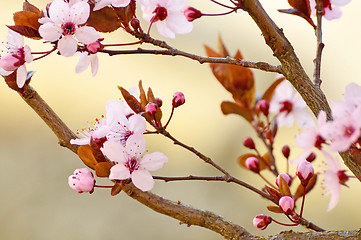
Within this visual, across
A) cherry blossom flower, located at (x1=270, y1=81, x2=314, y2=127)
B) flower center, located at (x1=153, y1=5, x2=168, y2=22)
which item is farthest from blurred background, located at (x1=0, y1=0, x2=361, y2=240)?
flower center, located at (x1=153, y1=5, x2=168, y2=22)

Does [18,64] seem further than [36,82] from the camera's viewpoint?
No

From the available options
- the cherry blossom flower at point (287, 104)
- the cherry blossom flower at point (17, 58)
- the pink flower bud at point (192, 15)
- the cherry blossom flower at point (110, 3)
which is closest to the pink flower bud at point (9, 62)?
the cherry blossom flower at point (17, 58)

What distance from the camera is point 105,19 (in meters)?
0.52

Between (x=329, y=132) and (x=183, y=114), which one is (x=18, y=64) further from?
(x=183, y=114)

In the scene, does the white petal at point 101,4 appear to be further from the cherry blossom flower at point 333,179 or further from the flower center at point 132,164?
the cherry blossom flower at point 333,179

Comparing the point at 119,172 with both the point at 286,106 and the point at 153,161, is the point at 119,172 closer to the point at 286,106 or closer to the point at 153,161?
the point at 153,161

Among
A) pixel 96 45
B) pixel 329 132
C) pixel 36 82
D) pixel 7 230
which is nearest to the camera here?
pixel 329 132

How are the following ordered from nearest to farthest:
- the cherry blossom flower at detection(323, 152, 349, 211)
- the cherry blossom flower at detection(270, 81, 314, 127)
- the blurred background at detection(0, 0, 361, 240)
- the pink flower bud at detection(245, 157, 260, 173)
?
the cherry blossom flower at detection(323, 152, 349, 211) → the pink flower bud at detection(245, 157, 260, 173) → the cherry blossom flower at detection(270, 81, 314, 127) → the blurred background at detection(0, 0, 361, 240)

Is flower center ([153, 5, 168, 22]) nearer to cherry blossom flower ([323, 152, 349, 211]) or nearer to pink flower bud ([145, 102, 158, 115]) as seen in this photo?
pink flower bud ([145, 102, 158, 115])

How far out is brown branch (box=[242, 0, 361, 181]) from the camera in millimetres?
484

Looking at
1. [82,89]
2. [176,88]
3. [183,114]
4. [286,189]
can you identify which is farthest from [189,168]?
[286,189]

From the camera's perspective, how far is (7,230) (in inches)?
62.3

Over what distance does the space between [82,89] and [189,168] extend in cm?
49

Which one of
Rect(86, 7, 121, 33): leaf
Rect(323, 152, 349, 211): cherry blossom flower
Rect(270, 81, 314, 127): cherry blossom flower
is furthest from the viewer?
Rect(270, 81, 314, 127): cherry blossom flower
